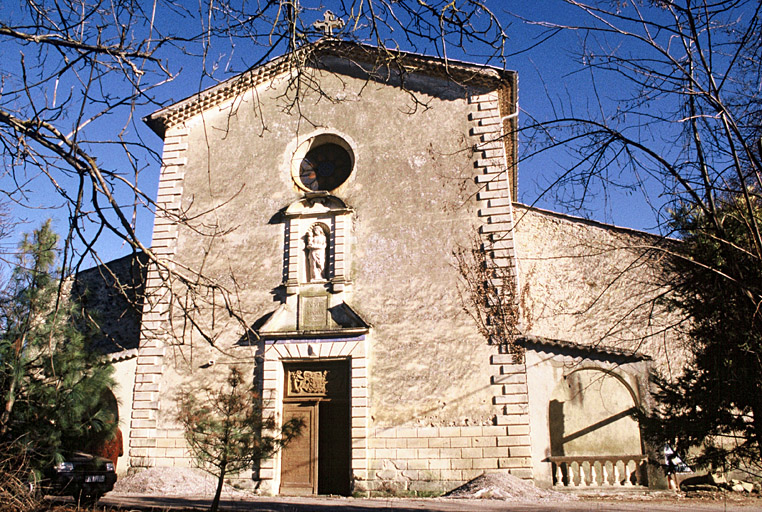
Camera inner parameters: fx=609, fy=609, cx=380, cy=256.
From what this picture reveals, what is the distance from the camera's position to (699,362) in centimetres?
651

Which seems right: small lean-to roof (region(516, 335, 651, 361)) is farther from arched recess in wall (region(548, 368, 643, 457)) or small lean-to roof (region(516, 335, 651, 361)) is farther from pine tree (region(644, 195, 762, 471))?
pine tree (region(644, 195, 762, 471))

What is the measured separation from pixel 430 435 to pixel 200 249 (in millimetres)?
5936

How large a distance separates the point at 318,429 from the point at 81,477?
392 centimetres

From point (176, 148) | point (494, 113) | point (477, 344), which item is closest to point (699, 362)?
point (477, 344)

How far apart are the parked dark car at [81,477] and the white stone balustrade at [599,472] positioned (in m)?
7.12

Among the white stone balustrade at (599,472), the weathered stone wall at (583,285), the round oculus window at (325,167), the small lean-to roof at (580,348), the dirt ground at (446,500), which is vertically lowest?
the dirt ground at (446,500)

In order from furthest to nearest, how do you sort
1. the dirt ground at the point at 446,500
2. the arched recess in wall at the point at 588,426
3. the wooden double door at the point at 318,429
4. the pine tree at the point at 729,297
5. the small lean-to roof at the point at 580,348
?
the arched recess in wall at the point at 588,426 → the wooden double door at the point at 318,429 → the small lean-to roof at the point at 580,348 → the dirt ground at the point at 446,500 → the pine tree at the point at 729,297

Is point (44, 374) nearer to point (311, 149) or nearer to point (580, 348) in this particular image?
point (311, 149)

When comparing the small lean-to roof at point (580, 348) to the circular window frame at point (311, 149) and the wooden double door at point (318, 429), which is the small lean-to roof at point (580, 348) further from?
the circular window frame at point (311, 149)

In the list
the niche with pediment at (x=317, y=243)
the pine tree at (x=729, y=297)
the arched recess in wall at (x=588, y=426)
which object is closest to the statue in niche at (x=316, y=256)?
the niche with pediment at (x=317, y=243)

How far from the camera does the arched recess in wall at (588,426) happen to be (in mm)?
11062

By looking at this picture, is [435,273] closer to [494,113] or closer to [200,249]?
[494,113]

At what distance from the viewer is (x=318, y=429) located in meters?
11.2

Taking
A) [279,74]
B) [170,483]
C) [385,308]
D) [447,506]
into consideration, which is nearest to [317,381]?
[385,308]
